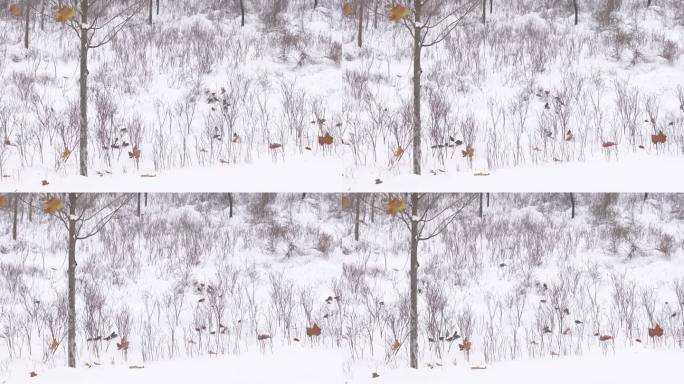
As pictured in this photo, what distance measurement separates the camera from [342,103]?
8953 mm

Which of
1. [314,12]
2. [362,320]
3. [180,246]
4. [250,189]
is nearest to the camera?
[250,189]

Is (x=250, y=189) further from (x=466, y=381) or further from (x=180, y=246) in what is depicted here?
(x=180, y=246)

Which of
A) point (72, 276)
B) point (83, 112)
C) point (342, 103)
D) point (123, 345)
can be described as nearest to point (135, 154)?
point (83, 112)

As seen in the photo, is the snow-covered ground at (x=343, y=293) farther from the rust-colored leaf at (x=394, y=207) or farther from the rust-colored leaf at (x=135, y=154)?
the rust-colored leaf at (x=135, y=154)

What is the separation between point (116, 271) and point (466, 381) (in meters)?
4.95

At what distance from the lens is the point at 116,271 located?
9805 mm

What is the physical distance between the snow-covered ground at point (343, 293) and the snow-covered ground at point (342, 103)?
150 centimetres

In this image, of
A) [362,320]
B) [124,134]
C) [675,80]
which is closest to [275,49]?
[124,134]

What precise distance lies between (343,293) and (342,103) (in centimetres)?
215

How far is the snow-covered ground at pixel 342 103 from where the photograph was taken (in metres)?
7.46

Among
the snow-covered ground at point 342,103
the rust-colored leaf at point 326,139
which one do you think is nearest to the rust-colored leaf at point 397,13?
the snow-covered ground at point 342,103

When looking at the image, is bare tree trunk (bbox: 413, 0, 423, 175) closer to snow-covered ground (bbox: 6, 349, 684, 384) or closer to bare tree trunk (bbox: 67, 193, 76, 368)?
snow-covered ground (bbox: 6, 349, 684, 384)

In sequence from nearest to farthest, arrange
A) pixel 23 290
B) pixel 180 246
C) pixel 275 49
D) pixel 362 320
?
pixel 362 320 → pixel 23 290 → pixel 180 246 → pixel 275 49

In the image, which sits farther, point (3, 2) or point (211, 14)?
point (3, 2)
